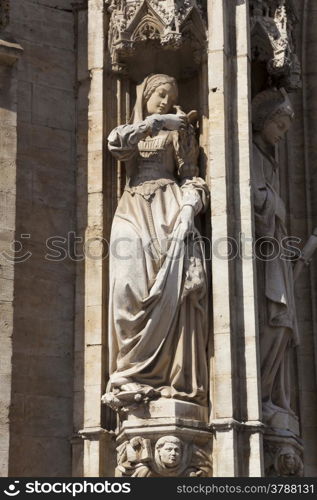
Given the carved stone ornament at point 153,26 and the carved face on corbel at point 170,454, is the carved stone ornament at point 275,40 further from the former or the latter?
the carved face on corbel at point 170,454

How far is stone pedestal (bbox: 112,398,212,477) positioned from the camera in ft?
45.8

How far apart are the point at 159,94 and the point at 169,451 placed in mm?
3384

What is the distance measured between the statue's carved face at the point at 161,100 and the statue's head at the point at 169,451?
3.10 metres

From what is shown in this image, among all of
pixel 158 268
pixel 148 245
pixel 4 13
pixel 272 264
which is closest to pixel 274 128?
pixel 272 264

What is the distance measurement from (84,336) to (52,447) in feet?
3.33

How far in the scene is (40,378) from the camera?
14.6 meters

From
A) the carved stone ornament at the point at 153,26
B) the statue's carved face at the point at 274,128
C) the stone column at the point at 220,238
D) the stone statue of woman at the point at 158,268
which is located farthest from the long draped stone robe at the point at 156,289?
the statue's carved face at the point at 274,128

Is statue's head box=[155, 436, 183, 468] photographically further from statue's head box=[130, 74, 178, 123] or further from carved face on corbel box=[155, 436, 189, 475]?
statue's head box=[130, 74, 178, 123]

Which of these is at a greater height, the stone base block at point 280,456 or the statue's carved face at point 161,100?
the statue's carved face at point 161,100

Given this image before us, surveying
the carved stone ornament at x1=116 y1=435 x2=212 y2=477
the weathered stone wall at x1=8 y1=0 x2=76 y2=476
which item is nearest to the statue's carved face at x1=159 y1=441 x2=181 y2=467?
the carved stone ornament at x1=116 y1=435 x2=212 y2=477

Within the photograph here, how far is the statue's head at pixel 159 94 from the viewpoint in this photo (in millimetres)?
15258

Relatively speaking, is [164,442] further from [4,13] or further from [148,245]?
[4,13]

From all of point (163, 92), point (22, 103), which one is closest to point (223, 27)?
point (163, 92)

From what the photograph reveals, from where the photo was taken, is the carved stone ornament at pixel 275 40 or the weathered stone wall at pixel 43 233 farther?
the carved stone ornament at pixel 275 40
